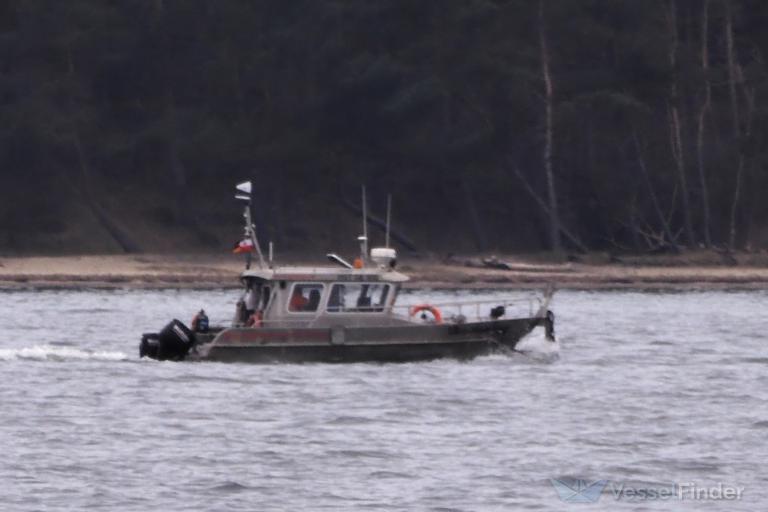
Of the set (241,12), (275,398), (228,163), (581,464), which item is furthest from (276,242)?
(581,464)

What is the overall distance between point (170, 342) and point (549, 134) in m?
40.5

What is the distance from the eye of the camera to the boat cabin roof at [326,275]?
36.7 m

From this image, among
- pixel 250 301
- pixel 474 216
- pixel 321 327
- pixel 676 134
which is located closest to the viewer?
pixel 321 327

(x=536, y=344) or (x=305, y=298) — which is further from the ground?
(x=305, y=298)

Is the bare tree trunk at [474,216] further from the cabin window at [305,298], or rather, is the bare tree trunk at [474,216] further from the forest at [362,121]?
the cabin window at [305,298]

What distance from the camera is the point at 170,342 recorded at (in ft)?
121

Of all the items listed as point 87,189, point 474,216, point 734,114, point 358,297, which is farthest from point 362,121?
point 358,297

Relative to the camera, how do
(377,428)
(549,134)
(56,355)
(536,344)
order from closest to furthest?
1. (377,428)
2. (536,344)
3. (56,355)
4. (549,134)

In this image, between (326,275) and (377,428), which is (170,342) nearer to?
(326,275)

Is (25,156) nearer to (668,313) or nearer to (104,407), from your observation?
(668,313)

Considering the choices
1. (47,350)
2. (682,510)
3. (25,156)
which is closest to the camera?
(682,510)

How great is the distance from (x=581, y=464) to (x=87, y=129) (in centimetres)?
5183

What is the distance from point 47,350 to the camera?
132ft

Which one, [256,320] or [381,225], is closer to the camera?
[256,320]
